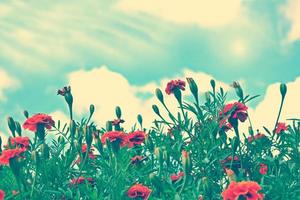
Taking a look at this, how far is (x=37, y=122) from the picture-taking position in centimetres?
413

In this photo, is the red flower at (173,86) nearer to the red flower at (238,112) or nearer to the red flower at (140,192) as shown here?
the red flower at (238,112)

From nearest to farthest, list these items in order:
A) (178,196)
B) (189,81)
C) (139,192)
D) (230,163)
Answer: (178,196), (139,192), (230,163), (189,81)

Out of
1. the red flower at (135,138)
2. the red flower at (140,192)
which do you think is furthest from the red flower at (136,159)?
the red flower at (140,192)

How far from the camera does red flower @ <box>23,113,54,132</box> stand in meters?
4.14

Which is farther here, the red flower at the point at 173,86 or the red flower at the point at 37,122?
the red flower at the point at 173,86

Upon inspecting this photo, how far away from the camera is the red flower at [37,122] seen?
4.14 meters

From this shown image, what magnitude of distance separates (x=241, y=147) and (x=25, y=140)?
1.55 meters

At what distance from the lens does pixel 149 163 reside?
13.8 feet

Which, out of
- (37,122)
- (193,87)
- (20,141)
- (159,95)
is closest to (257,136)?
(193,87)

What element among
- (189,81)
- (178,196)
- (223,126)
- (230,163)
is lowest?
(178,196)

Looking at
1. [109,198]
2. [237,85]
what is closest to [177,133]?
[237,85]

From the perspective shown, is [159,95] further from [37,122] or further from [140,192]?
[140,192]

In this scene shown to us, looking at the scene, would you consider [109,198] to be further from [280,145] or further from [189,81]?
[280,145]

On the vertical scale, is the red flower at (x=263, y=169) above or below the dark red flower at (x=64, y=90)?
below
